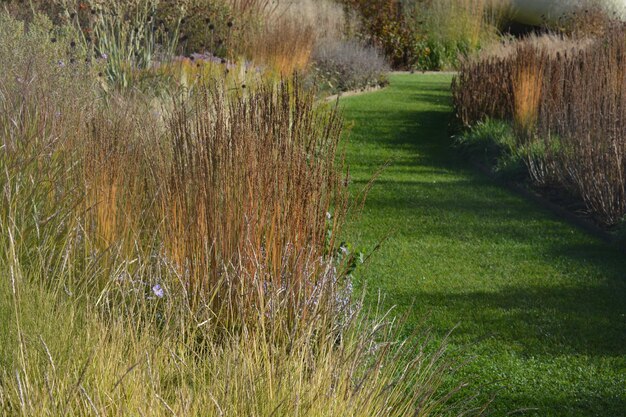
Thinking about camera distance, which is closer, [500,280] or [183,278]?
[183,278]

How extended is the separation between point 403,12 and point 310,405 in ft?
63.6

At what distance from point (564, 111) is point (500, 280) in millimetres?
2679

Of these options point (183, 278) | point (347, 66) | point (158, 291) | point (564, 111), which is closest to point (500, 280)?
point (564, 111)

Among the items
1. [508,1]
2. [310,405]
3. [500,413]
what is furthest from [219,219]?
[508,1]

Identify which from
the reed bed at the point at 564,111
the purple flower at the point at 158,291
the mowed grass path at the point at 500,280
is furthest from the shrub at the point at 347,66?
the purple flower at the point at 158,291

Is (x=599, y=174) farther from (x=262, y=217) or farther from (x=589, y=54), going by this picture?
(x=262, y=217)

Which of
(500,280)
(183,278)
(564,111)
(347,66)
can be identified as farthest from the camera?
(347,66)

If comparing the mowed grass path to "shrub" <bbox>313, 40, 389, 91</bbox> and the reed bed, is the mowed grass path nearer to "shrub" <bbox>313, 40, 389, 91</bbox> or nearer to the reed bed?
the reed bed

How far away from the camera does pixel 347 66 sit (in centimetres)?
1612

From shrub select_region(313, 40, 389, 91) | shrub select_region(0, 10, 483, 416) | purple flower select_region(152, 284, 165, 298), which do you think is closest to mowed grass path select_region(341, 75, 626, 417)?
shrub select_region(0, 10, 483, 416)

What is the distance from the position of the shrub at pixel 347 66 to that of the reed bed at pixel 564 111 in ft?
11.3

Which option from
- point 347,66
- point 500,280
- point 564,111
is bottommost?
point 500,280

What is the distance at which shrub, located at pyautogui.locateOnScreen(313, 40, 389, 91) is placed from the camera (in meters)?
15.8

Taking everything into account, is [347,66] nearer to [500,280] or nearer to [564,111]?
[564,111]
